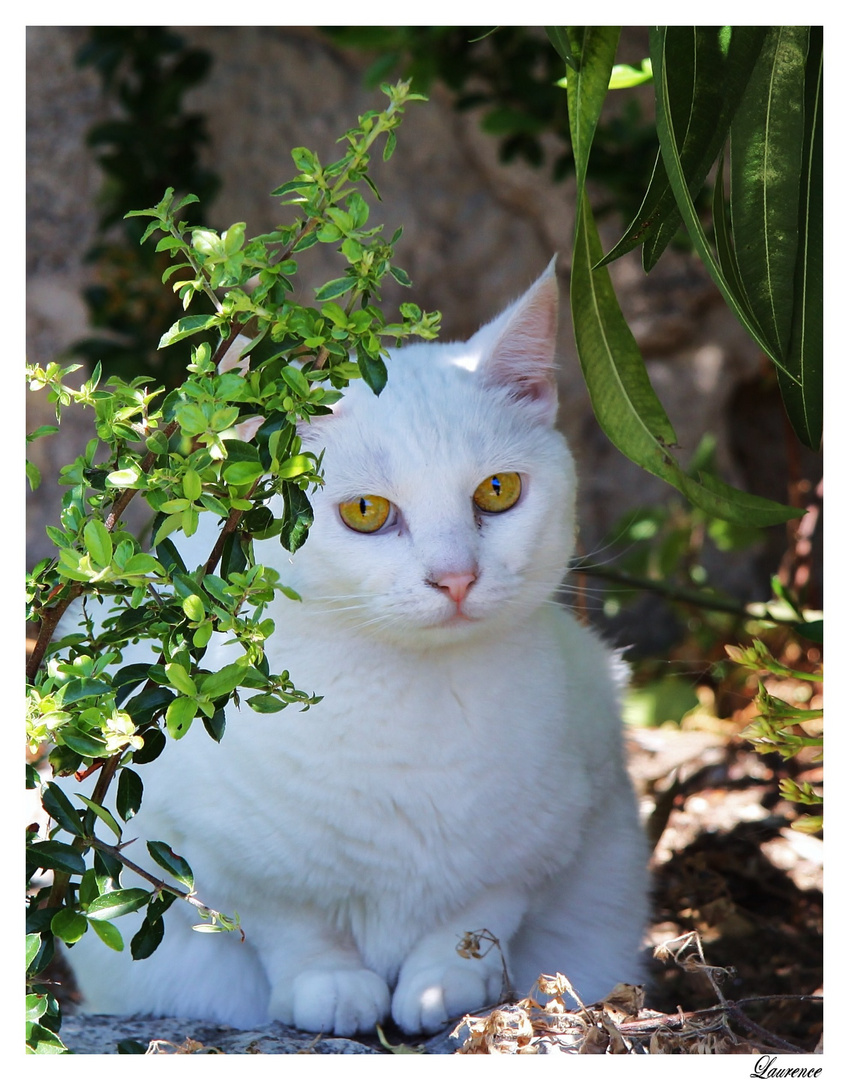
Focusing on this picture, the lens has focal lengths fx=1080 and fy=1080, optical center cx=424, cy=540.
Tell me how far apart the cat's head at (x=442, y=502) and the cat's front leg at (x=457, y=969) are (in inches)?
15.8

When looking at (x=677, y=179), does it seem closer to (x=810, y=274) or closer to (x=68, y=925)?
(x=810, y=274)

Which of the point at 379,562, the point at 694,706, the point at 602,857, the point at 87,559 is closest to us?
the point at 87,559

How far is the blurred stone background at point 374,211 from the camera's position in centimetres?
322

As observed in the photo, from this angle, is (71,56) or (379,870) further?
(71,56)

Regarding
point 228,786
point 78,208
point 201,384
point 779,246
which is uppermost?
point 78,208

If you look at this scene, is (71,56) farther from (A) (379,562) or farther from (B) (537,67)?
(A) (379,562)

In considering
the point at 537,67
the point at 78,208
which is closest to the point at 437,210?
the point at 537,67

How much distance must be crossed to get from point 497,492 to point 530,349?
9.0 inches

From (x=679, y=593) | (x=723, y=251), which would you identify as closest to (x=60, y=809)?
(x=723, y=251)

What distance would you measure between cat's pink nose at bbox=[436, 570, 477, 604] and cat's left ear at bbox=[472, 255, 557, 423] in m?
0.33

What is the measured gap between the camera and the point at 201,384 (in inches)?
37.7

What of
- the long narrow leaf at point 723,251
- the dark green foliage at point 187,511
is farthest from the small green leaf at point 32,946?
the long narrow leaf at point 723,251

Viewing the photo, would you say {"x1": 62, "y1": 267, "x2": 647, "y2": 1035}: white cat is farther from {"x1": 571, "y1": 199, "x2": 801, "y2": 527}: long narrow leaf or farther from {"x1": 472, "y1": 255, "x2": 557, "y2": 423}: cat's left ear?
{"x1": 571, "y1": 199, "x2": 801, "y2": 527}: long narrow leaf

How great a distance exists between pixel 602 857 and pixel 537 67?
2.36 m
